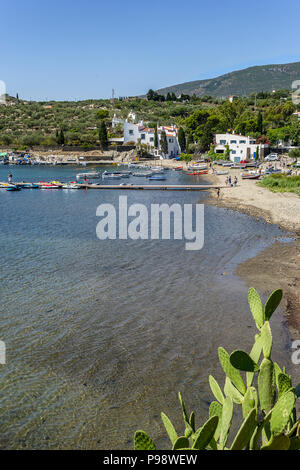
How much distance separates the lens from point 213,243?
71.5 ft

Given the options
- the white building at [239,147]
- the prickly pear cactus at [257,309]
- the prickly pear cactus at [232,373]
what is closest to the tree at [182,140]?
the white building at [239,147]

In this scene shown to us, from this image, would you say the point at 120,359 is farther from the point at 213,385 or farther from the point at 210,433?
the point at 210,433

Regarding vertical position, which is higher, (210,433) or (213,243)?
(210,433)

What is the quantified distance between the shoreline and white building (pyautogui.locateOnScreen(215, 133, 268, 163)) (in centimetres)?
3531

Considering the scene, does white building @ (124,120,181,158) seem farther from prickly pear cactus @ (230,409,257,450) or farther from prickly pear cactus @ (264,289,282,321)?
prickly pear cactus @ (230,409,257,450)

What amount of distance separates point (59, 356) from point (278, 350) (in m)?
5.57

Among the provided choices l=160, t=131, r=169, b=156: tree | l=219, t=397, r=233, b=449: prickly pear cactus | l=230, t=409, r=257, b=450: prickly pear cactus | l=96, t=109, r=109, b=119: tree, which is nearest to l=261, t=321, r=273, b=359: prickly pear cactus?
l=219, t=397, r=233, b=449: prickly pear cactus

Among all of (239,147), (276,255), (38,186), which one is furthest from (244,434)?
(239,147)

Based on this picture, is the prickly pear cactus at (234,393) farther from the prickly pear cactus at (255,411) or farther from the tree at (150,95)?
the tree at (150,95)

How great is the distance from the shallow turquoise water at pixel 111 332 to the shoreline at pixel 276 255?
575 mm

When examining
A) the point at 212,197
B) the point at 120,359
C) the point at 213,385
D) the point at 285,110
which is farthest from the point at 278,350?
the point at 285,110

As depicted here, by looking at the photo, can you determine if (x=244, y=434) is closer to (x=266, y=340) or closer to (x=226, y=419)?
(x=226, y=419)
